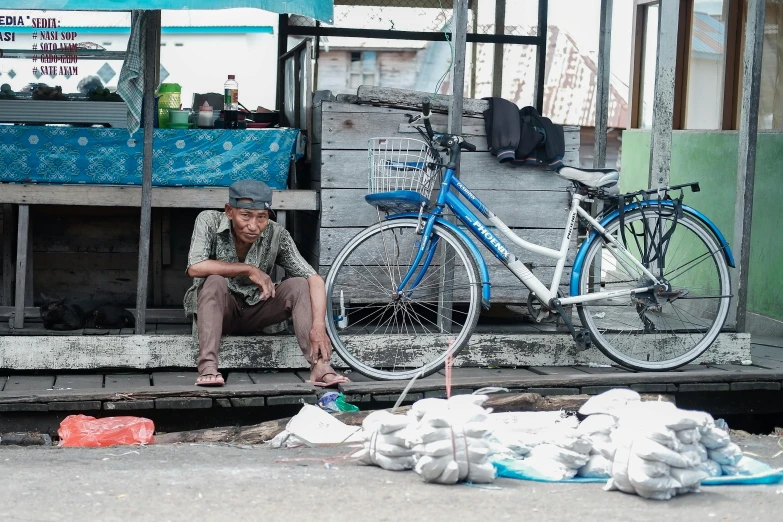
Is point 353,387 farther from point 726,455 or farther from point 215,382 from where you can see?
point 726,455

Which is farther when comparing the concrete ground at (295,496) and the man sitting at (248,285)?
the man sitting at (248,285)

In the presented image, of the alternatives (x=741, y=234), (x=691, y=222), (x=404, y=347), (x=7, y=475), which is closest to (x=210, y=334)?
(x=404, y=347)

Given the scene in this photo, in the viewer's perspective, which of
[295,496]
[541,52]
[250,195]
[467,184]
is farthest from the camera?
[541,52]

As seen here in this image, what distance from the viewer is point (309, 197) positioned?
6523mm

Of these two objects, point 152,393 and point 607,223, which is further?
point 607,223

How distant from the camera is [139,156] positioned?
6.66 m

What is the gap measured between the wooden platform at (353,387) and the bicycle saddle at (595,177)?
3.40 feet

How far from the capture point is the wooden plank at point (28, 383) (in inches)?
221

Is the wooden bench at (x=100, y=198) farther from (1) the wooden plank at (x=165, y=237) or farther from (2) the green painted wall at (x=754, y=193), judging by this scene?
(2) the green painted wall at (x=754, y=193)

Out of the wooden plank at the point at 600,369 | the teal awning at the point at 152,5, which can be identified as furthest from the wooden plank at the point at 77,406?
the wooden plank at the point at 600,369

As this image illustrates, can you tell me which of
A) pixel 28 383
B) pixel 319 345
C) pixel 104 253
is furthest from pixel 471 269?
pixel 104 253

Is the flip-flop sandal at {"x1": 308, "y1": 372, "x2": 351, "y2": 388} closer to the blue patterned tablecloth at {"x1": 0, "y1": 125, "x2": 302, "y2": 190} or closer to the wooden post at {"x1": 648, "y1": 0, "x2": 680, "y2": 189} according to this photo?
the blue patterned tablecloth at {"x1": 0, "y1": 125, "x2": 302, "y2": 190}

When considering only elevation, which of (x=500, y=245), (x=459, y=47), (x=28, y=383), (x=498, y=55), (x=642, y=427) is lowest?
(x=28, y=383)

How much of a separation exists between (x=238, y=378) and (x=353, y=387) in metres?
0.74
